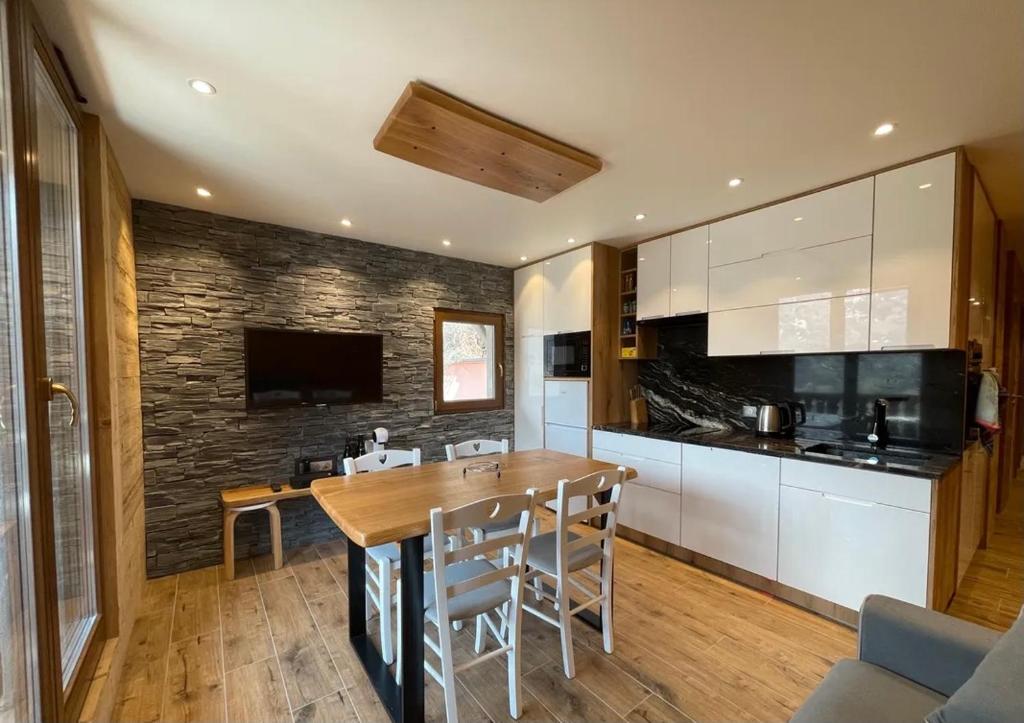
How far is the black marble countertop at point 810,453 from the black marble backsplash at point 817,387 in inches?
4.9

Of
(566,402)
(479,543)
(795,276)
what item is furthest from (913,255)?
(479,543)

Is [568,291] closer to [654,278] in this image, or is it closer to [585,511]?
[654,278]

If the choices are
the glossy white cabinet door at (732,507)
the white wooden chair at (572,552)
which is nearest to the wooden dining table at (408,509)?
the white wooden chair at (572,552)

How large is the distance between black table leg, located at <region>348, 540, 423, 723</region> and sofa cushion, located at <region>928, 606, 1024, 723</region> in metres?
1.36

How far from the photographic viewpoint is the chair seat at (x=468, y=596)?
1.51 metres

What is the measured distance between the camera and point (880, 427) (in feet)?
8.02

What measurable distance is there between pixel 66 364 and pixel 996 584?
16.4 ft

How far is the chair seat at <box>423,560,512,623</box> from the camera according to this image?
1.51 metres

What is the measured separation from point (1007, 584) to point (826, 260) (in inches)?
92.2

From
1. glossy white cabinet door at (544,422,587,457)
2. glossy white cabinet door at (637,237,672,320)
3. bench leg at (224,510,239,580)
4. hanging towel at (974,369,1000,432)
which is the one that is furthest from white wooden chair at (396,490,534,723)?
Answer: hanging towel at (974,369,1000,432)

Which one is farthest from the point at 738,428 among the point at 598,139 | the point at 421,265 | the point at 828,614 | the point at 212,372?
the point at 212,372

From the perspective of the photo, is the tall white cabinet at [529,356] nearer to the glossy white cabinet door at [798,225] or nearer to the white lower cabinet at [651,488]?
the white lower cabinet at [651,488]

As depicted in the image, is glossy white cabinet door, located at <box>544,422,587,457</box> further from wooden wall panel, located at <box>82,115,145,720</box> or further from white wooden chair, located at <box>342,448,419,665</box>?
wooden wall panel, located at <box>82,115,145,720</box>

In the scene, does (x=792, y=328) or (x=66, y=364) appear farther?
(x=792, y=328)
